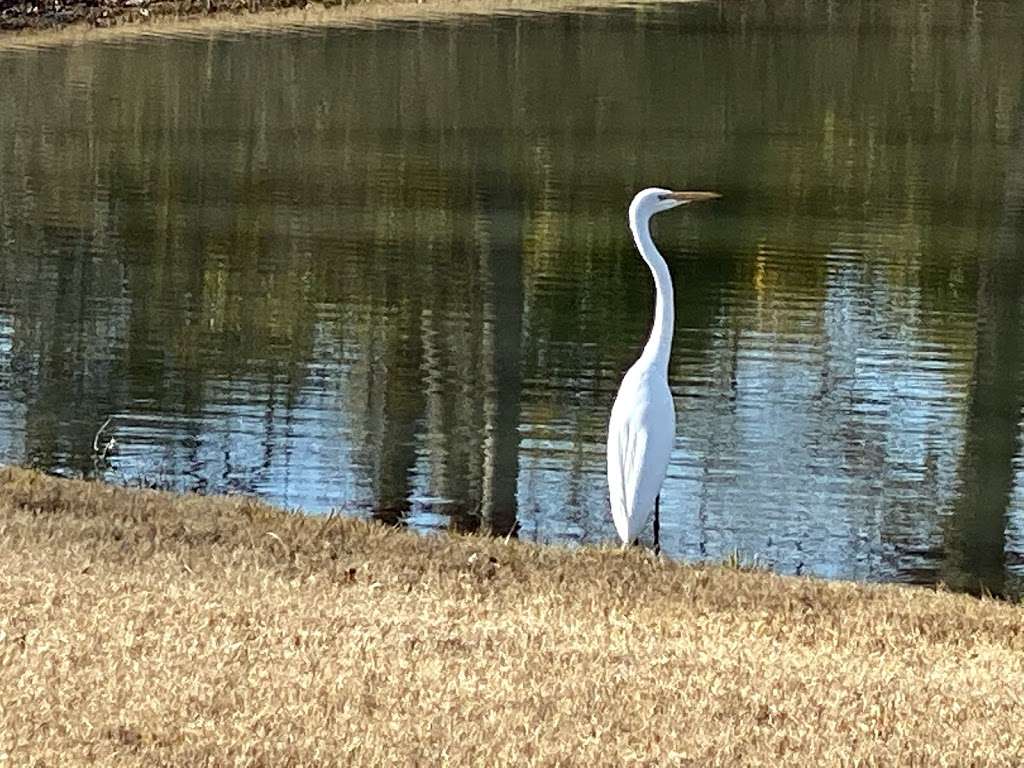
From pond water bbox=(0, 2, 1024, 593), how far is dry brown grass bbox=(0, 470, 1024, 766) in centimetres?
229

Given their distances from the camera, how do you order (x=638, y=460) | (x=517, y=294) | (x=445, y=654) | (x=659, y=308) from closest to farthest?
(x=445, y=654) → (x=638, y=460) → (x=659, y=308) → (x=517, y=294)

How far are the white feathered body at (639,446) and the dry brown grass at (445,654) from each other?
1.64 ft

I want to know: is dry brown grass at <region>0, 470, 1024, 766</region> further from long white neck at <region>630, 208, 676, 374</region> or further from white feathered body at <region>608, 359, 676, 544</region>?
long white neck at <region>630, 208, 676, 374</region>

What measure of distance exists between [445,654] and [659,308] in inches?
160

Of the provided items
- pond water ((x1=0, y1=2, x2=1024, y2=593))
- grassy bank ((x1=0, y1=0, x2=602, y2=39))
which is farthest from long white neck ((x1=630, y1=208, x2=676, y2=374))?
grassy bank ((x1=0, y1=0, x2=602, y2=39))

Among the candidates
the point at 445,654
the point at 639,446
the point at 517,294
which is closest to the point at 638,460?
the point at 639,446

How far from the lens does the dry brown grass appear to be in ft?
18.7

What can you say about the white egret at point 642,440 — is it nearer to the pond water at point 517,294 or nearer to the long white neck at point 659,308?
the long white neck at point 659,308

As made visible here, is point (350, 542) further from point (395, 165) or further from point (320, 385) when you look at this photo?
point (395, 165)

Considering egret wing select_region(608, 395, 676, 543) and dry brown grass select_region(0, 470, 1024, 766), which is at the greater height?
egret wing select_region(608, 395, 676, 543)

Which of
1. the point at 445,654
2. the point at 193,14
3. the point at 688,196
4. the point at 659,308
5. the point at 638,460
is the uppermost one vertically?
the point at 193,14

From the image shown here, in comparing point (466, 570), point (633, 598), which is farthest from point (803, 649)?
point (466, 570)

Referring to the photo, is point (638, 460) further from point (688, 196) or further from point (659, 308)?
point (688, 196)

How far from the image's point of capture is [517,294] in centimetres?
1694
